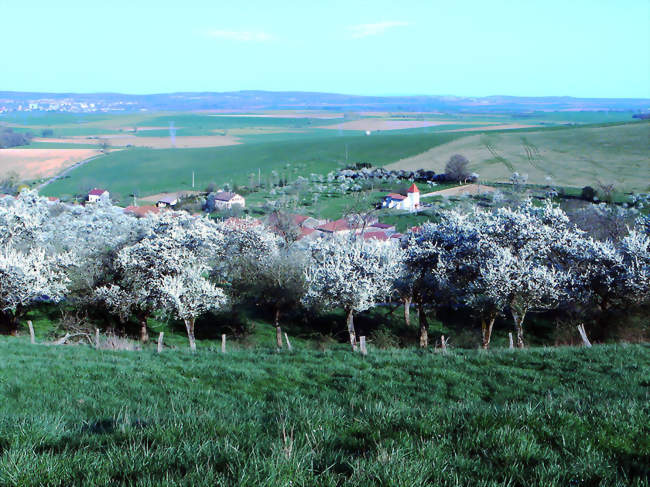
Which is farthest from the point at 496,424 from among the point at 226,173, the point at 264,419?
the point at 226,173

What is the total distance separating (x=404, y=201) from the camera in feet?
294

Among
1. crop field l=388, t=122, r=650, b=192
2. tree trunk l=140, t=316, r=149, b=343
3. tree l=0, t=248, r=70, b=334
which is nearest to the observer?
tree l=0, t=248, r=70, b=334

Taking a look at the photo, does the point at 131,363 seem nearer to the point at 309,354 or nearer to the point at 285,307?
the point at 309,354

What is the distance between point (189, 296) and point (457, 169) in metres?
88.4

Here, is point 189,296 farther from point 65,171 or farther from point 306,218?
point 65,171

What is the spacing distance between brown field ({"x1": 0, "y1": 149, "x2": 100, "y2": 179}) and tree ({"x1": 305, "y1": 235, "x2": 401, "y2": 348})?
122m

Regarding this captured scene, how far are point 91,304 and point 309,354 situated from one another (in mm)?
22754

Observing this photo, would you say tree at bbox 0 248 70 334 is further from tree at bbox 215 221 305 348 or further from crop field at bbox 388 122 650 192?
crop field at bbox 388 122 650 192

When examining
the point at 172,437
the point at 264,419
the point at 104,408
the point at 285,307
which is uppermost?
the point at 172,437

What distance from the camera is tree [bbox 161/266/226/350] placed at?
28578 mm

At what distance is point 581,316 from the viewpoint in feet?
91.2

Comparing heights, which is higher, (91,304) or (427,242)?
(427,242)

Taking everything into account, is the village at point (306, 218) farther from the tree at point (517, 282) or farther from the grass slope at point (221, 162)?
the tree at point (517, 282)

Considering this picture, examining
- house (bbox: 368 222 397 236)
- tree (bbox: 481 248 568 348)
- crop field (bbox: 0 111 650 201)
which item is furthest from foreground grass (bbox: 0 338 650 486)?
crop field (bbox: 0 111 650 201)
